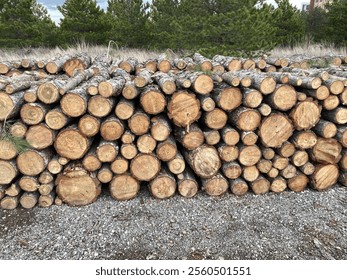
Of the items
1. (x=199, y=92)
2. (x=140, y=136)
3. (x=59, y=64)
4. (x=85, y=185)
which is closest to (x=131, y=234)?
(x=85, y=185)

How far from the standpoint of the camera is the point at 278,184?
342 centimetres

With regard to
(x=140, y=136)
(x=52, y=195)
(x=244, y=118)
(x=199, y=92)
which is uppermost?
(x=199, y=92)

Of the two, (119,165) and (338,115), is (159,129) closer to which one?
(119,165)

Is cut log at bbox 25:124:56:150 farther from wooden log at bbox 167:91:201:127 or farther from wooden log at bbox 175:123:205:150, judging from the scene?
wooden log at bbox 175:123:205:150

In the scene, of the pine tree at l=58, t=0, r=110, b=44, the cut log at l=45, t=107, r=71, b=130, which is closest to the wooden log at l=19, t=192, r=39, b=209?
the cut log at l=45, t=107, r=71, b=130

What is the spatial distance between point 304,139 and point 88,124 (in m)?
2.63

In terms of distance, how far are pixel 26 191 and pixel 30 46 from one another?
11.1 metres

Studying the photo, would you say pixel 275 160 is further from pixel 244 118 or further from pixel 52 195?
pixel 52 195

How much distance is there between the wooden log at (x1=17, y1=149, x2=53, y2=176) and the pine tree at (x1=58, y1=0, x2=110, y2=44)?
9.21 m

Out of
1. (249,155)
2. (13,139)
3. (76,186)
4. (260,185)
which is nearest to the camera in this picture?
(13,139)

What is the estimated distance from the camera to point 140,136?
10.3 feet

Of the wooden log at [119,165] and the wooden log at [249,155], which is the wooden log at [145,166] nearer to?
the wooden log at [119,165]

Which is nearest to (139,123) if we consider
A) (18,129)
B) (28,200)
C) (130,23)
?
(18,129)

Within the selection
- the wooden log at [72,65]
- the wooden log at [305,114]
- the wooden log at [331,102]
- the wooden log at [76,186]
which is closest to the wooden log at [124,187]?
the wooden log at [76,186]
